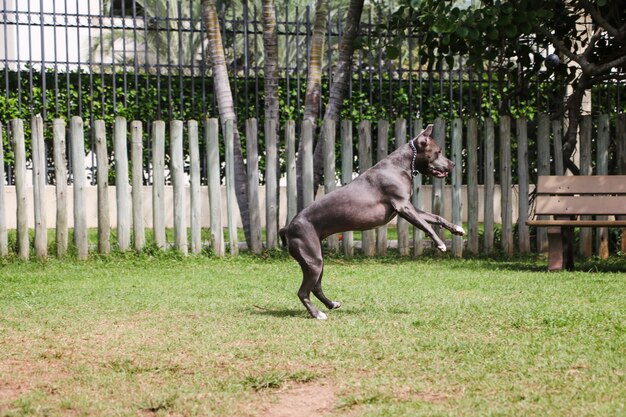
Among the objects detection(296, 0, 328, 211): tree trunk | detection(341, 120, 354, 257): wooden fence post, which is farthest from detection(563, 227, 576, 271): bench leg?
detection(296, 0, 328, 211): tree trunk

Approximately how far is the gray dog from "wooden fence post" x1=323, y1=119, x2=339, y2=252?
4.42 metres

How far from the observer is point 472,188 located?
466 inches

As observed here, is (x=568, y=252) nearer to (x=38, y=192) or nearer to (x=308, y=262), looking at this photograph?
(x=308, y=262)

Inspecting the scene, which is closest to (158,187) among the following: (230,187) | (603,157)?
(230,187)

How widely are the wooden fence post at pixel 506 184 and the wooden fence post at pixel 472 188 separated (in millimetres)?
313

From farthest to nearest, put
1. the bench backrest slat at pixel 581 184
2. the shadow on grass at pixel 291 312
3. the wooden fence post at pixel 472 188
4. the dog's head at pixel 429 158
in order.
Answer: the wooden fence post at pixel 472 188 → the bench backrest slat at pixel 581 184 → the dog's head at pixel 429 158 → the shadow on grass at pixel 291 312

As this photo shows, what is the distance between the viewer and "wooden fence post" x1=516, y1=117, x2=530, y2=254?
464 inches

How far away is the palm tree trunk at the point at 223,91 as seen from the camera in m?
12.0

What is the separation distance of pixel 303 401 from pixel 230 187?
7.25m

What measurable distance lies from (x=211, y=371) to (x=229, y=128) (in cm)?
685

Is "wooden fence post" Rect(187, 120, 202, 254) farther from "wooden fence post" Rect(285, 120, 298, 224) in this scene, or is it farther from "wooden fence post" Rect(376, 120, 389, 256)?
"wooden fence post" Rect(376, 120, 389, 256)

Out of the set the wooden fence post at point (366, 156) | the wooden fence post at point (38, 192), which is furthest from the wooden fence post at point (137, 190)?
the wooden fence post at point (366, 156)

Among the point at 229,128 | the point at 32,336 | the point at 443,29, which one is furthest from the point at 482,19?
the point at 32,336

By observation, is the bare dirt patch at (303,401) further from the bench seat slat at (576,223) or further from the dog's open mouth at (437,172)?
the bench seat slat at (576,223)
